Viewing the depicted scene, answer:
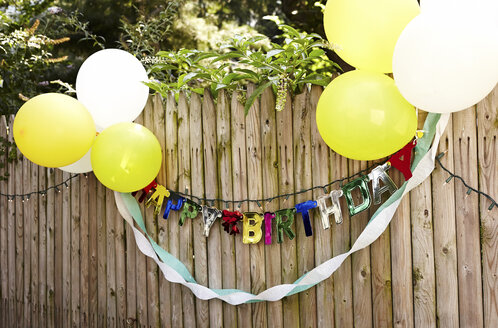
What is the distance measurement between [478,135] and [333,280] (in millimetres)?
962

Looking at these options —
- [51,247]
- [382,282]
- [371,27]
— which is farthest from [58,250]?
[371,27]

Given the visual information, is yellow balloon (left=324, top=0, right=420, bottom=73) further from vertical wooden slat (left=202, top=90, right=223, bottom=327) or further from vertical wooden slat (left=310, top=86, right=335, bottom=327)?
vertical wooden slat (left=202, top=90, right=223, bottom=327)

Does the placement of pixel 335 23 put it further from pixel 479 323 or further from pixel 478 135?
pixel 479 323

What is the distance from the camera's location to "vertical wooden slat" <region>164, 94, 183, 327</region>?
9.58 ft

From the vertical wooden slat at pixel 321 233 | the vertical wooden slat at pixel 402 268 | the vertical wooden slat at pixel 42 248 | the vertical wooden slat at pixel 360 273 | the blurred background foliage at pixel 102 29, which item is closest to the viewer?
the vertical wooden slat at pixel 402 268

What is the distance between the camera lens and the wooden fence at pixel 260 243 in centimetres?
206

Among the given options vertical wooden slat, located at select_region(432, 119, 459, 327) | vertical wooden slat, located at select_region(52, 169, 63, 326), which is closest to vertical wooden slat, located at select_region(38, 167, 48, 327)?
vertical wooden slat, located at select_region(52, 169, 63, 326)

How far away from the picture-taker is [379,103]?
192 cm

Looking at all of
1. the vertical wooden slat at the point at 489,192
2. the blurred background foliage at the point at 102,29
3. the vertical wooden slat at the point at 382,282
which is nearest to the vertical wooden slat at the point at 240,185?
the vertical wooden slat at the point at 382,282

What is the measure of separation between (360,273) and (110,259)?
1.77 m

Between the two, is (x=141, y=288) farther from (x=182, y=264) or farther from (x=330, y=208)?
(x=330, y=208)

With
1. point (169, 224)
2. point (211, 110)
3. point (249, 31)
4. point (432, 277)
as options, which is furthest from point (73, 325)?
point (249, 31)

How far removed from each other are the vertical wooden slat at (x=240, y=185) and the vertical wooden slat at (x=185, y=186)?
33 centimetres

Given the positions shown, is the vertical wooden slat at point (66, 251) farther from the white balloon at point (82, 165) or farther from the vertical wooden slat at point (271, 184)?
the vertical wooden slat at point (271, 184)
